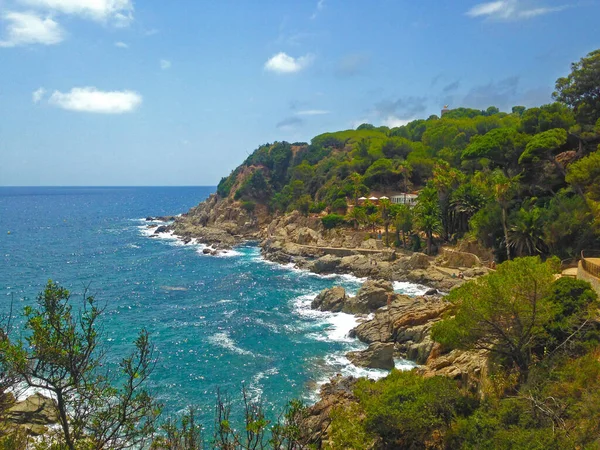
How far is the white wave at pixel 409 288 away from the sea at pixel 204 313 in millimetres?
108

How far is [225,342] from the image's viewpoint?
33062 millimetres

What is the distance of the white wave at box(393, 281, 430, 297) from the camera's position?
42741 mm

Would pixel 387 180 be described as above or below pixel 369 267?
above

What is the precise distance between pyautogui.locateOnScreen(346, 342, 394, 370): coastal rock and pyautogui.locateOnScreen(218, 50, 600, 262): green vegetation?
20062mm

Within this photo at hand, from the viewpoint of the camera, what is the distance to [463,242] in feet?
160

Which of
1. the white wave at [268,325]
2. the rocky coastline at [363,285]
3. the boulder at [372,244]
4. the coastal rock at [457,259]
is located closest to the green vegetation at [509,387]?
the rocky coastline at [363,285]

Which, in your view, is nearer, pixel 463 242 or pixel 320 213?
pixel 463 242

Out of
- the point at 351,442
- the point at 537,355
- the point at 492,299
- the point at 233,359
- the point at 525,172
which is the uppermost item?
the point at 525,172

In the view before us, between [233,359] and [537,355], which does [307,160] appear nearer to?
[233,359]

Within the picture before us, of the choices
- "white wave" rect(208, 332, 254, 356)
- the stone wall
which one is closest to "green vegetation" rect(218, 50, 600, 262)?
the stone wall

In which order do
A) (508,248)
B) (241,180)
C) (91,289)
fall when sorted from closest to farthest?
(508,248)
(91,289)
(241,180)

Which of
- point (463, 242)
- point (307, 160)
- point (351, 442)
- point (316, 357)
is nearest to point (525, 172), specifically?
point (463, 242)

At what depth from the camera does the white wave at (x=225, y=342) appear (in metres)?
31.3

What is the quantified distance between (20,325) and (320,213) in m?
52.9
